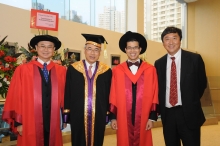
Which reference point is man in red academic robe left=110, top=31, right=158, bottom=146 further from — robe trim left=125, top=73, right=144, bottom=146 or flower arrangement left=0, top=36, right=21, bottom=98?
flower arrangement left=0, top=36, right=21, bottom=98

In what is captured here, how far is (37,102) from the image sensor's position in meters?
2.71

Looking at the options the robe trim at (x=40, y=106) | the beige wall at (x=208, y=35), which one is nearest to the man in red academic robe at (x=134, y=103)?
the robe trim at (x=40, y=106)

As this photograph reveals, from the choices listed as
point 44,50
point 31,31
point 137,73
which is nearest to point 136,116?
point 137,73

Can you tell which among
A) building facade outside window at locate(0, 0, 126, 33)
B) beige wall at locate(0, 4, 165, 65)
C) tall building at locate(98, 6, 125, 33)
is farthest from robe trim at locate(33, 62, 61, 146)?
tall building at locate(98, 6, 125, 33)

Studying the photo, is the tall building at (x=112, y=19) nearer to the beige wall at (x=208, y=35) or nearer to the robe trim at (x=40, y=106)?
the beige wall at (x=208, y=35)

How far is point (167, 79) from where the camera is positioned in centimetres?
297

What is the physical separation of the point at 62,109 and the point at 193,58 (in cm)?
173

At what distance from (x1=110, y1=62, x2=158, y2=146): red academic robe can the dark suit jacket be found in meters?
0.13

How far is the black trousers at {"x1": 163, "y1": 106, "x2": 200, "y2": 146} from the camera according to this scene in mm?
2834

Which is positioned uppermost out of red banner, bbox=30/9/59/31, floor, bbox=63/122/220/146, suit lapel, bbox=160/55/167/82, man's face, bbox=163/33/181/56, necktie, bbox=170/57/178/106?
red banner, bbox=30/9/59/31

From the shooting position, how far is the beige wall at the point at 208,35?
1051 cm

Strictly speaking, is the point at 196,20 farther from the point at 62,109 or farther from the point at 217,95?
the point at 62,109

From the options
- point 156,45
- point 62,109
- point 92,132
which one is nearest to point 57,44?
point 62,109

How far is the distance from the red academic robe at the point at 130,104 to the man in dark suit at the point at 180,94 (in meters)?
0.17
